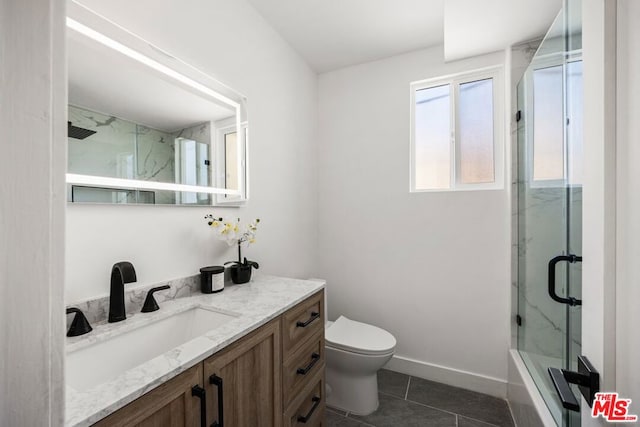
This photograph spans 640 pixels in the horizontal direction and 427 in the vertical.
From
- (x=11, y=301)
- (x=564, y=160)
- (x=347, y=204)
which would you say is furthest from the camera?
(x=347, y=204)

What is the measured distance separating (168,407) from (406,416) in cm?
162

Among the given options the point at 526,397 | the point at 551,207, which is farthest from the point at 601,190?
the point at 526,397

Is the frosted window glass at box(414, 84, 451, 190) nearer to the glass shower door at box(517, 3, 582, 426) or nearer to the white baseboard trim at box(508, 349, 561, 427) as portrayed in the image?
the glass shower door at box(517, 3, 582, 426)

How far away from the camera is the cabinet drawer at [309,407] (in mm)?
1139

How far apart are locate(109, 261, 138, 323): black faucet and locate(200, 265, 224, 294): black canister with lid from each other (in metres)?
0.34

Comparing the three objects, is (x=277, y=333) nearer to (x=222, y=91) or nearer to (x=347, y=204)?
(x=222, y=91)

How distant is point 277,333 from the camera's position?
1035 mm

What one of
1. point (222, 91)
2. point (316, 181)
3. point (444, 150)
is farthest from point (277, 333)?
point (444, 150)

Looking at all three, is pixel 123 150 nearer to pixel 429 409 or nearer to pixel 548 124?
pixel 548 124

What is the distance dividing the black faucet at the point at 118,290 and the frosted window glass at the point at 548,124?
6.38 ft

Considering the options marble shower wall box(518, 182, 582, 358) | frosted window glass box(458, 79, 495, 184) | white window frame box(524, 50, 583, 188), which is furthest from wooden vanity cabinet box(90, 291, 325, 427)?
frosted window glass box(458, 79, 495, 184)

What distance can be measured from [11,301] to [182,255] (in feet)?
3.12

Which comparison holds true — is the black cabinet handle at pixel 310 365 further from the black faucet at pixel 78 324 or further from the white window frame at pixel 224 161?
the white window frame at pixel 224 161

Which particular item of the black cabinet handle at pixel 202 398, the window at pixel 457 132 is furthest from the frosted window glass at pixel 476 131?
the black cabinet handle at pixel 202 398
